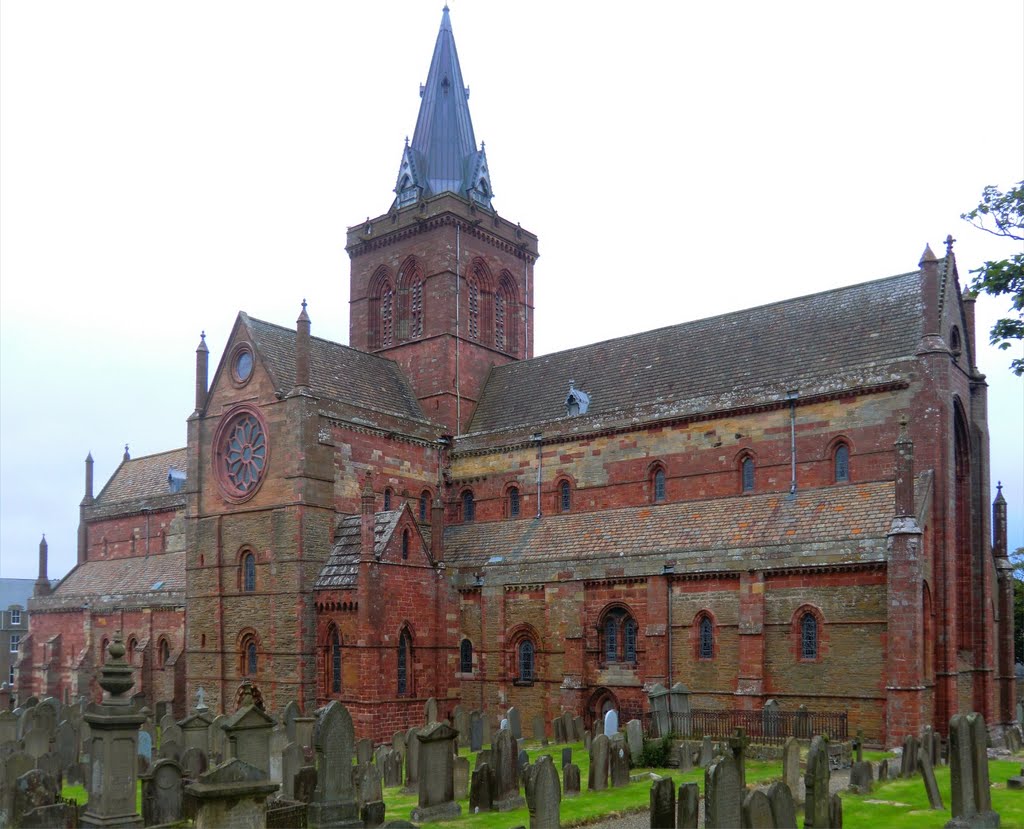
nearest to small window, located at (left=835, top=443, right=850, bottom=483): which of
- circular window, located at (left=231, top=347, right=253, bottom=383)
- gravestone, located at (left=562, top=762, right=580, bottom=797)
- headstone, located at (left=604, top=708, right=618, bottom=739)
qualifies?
headstone, located at (left=604, top=708, right=618, bottom=739)

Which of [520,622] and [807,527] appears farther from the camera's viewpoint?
[520,622]

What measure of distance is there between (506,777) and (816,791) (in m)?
7.11

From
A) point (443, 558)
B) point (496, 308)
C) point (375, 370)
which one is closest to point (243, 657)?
point (443, 558)

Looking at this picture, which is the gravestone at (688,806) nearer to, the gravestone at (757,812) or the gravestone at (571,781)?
the gravestone at (757,812)

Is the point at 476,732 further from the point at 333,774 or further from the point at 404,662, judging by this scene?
the point at 333,774

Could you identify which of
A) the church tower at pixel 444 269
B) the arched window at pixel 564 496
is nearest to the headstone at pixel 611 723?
the arched window at pixel 564 496

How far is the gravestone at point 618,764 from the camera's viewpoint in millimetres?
23188

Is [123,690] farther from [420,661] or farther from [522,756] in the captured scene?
[420,661]

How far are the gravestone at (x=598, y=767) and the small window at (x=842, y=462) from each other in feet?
42.6

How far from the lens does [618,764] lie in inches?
917

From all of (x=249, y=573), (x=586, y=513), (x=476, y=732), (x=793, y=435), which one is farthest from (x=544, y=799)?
(x=249, y=573)

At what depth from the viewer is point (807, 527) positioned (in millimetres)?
30500

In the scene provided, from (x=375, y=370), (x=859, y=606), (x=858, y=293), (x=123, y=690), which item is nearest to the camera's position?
(x=123, y=690)

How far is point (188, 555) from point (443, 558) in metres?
9.87
